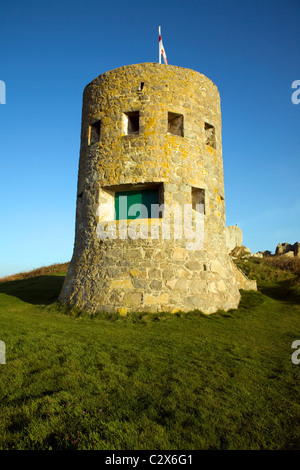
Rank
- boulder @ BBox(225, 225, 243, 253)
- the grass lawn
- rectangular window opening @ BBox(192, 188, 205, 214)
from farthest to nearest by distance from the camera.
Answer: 1. boulder @ BBox(225, 225, 243, 253)
2. rectangular window opening @ BBox(192, 188, 205, 214)
3. the grass lawn

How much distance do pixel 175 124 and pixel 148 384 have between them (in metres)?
8.48

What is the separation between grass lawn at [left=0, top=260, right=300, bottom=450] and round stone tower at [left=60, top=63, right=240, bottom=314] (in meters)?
1.11

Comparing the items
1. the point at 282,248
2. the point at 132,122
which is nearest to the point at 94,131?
the point at 132,122

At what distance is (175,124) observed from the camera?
980 centimetres

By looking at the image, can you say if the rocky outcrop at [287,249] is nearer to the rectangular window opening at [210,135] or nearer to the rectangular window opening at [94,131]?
the rectangular window opening at [210,135]

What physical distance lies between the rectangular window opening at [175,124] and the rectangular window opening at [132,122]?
114 cm

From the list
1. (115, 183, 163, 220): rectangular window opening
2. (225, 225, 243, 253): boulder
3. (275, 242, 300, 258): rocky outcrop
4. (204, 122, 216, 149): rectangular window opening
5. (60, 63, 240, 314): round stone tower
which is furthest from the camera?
(225, 225, 243, 253): boulder

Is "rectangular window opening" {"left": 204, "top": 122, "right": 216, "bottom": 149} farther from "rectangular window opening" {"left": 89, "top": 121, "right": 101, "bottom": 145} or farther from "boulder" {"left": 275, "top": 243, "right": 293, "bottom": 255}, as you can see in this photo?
"boulder" {"left": 275, "top": 243, "right": 293, "bottom": 255}

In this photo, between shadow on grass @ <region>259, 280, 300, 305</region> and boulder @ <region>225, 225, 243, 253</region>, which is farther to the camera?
boulder @ <region>225, 225, 243, 253</region>

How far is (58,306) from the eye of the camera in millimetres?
9305

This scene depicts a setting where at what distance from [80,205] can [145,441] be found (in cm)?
843

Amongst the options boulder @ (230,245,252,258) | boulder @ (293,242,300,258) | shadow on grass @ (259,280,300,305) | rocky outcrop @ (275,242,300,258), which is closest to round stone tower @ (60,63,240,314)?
shadow on grass @ (259,280,300,305)

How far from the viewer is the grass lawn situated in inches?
111
